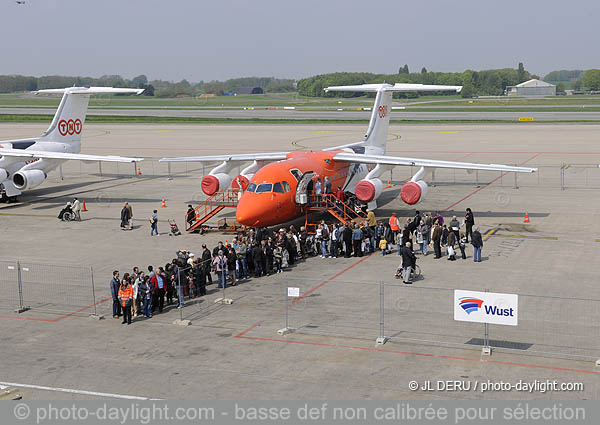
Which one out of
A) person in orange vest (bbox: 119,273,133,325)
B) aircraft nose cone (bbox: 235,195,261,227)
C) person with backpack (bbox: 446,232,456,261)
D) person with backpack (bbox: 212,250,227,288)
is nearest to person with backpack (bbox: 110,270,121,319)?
person in orange vest (bbox: 119,273,133,325)

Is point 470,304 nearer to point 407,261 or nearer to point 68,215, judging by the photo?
point 407,261

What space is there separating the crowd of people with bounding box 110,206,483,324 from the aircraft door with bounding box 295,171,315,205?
2.14 m

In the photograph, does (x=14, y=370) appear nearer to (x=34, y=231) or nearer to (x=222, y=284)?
(x=222, y=284)

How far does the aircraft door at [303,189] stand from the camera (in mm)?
34625

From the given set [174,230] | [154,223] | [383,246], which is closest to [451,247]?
[383,246]

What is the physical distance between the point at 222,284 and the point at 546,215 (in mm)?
21246

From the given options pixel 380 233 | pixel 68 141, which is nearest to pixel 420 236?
pixel 380 233

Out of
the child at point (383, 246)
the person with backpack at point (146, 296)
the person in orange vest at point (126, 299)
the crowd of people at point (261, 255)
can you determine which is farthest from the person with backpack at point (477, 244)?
the person in orange vest at point (126, 299)

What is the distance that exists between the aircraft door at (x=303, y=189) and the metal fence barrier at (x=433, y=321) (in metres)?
9.12

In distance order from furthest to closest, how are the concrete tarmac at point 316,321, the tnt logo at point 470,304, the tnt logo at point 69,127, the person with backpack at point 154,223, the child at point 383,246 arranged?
the tnt logo at point 69,127 < the person with backpack at point 154,223 < the child at point 383,246 < the tnt logo at point 470,304 < the concrete tarmac at point 316,321

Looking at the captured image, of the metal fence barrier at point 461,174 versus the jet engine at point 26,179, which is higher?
the jet engine at point 26,179

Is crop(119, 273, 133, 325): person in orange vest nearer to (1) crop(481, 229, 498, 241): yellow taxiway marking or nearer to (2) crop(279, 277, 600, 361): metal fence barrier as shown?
(2) crop(279, 277, 600, 361): metal fence barrier

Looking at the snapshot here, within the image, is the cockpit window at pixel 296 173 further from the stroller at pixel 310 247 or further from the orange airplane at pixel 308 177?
the stroller at pixel 310 247

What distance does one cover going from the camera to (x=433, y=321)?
873 inches
